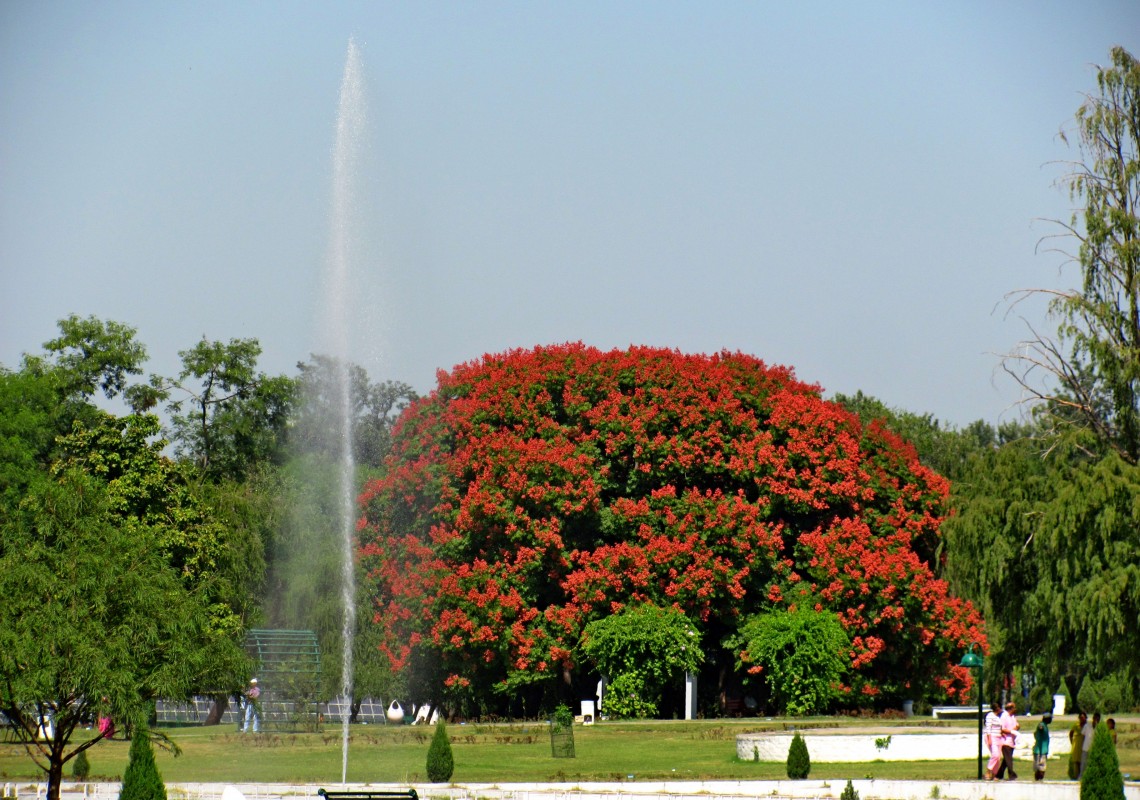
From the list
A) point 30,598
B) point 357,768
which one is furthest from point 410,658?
point 30,598

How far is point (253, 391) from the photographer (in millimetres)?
58812

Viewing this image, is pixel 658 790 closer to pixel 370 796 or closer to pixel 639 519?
pixel 370 796

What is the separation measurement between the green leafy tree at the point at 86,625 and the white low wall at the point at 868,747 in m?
10.6

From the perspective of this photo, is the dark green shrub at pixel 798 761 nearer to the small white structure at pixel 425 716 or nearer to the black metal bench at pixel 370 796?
the black metal bench at pixel 370 796

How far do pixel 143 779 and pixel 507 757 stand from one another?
1255 centimetres

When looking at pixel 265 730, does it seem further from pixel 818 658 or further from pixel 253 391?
pixel 253 391

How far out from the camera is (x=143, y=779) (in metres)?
19.1

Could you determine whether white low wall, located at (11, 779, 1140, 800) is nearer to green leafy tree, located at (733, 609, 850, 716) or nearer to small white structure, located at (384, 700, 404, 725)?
green leafy tree, located at (733, 609, 850, 716)

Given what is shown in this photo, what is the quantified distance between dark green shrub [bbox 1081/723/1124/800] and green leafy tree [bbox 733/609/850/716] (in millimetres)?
21207

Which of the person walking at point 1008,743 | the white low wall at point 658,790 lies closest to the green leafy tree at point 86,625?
the white low wall at point 658,790

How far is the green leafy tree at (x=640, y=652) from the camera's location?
40219 millimetres

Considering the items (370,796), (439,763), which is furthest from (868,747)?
(370,796)

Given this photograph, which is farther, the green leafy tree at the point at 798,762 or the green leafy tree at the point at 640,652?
the green leafy tree at the point at 640,652

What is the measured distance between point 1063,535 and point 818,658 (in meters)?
9.63
